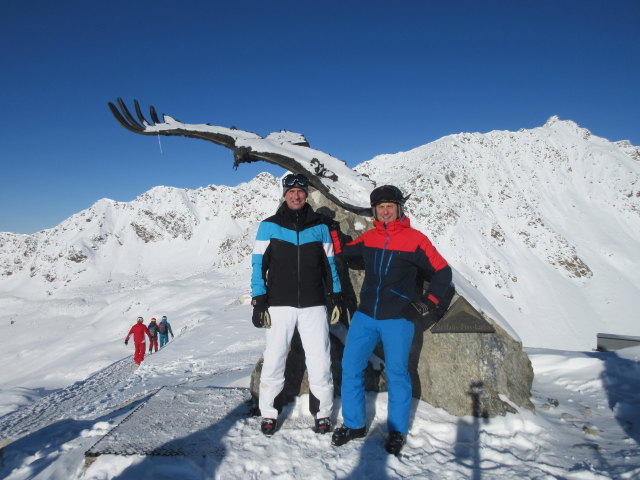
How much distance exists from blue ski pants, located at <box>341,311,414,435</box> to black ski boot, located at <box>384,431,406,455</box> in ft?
0.17

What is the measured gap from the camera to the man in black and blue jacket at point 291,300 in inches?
140

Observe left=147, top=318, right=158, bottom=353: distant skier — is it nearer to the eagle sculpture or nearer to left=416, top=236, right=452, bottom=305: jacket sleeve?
the eagle sculpture

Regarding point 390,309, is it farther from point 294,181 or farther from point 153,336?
point 153,336

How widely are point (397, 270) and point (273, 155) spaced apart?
261cm

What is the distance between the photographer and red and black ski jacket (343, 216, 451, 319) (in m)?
3.41

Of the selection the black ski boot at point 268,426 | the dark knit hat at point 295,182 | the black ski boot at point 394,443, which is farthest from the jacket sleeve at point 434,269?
the black ski boot at point 268,426

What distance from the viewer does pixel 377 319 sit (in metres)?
3.44

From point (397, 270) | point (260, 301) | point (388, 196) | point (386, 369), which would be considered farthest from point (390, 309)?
point (260, 301)

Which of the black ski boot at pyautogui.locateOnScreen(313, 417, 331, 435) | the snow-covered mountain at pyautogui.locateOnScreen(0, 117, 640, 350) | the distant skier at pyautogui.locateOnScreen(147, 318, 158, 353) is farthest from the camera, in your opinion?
the snow-covered mountain at pyautogui.locateOnScreen(0, 117, 640, 350)

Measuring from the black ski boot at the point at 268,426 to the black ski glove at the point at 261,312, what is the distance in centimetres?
97

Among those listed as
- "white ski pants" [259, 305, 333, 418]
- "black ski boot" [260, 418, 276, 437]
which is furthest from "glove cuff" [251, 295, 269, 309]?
"black ski boot" [260, 418, 276, 437]

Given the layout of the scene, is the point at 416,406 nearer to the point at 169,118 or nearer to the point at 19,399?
the point at 169,118

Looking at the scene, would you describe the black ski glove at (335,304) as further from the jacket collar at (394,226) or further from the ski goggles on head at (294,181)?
the ski goggles on head at (294,181)

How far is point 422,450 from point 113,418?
4516 millimetres
